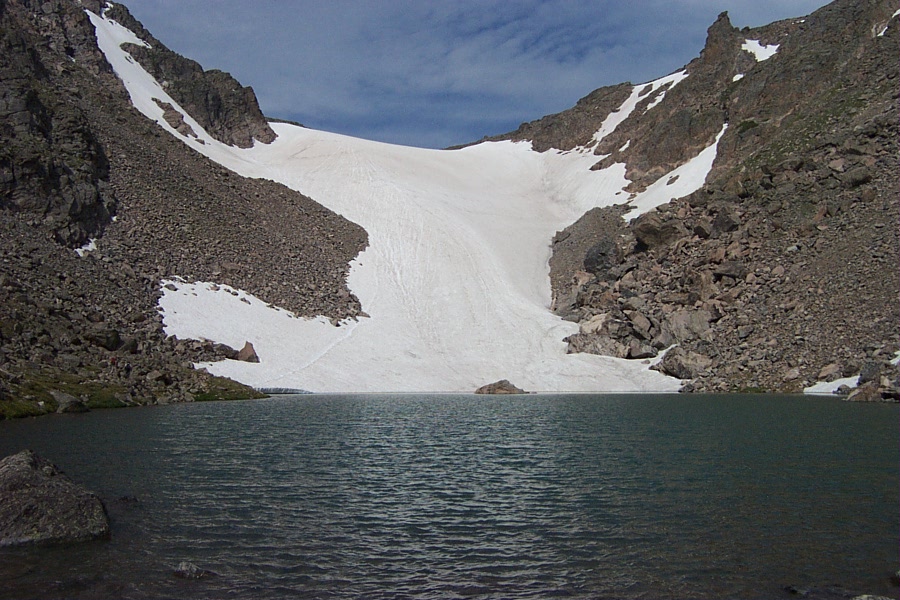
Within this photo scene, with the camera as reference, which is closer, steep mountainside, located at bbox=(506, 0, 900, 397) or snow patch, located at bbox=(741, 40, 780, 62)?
steep mountainside, located at bbox=(506, 0, 900, 397)

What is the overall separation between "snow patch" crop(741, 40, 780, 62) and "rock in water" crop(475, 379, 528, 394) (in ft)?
194

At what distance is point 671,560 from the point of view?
1149cm

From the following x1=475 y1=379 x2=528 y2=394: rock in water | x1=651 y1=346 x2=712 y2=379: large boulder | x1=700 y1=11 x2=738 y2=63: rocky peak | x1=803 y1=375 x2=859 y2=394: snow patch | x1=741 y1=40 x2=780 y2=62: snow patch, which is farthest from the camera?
x1=700 y1=11 x2=738 y2=63: rocky peak

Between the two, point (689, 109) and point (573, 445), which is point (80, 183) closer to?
point (573, 445)

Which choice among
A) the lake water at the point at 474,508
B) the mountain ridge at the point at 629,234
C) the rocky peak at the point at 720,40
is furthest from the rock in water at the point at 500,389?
the rocky peak at the point at 720,40

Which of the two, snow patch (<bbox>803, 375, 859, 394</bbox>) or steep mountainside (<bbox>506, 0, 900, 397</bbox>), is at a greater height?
steep mountainside (<bbox>506, 0, 900, 397</bbox>)

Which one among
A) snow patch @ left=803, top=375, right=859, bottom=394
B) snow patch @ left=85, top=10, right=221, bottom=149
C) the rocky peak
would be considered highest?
the rocky peak

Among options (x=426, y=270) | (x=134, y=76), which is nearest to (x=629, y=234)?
(x=426, y=270)

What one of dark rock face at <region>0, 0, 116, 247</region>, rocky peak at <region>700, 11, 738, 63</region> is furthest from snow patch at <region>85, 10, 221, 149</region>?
rocky peak at <region>700, 11, 738, 63</region>

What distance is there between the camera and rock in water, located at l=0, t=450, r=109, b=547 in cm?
1203

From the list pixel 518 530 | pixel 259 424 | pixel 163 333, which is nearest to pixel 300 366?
pixel 163 333

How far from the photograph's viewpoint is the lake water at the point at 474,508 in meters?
10.5

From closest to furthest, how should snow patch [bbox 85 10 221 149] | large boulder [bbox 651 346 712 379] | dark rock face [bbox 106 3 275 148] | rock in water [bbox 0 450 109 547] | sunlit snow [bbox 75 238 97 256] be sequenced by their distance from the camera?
rock in water [bbox 0 450 109 547], sunlit snow [bbox 75 238 97 256], large boulder [bbox 651 346 712 379], snow patch [bbox 85 10 221 149], dark rock face [bbox 106 3 275 148]

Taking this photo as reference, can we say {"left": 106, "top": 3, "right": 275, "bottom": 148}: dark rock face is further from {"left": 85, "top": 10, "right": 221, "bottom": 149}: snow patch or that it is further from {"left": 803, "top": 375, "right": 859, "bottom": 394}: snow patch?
{"left": 803, "top": 375, "right": 859, "bottom": 394}: snow patch
